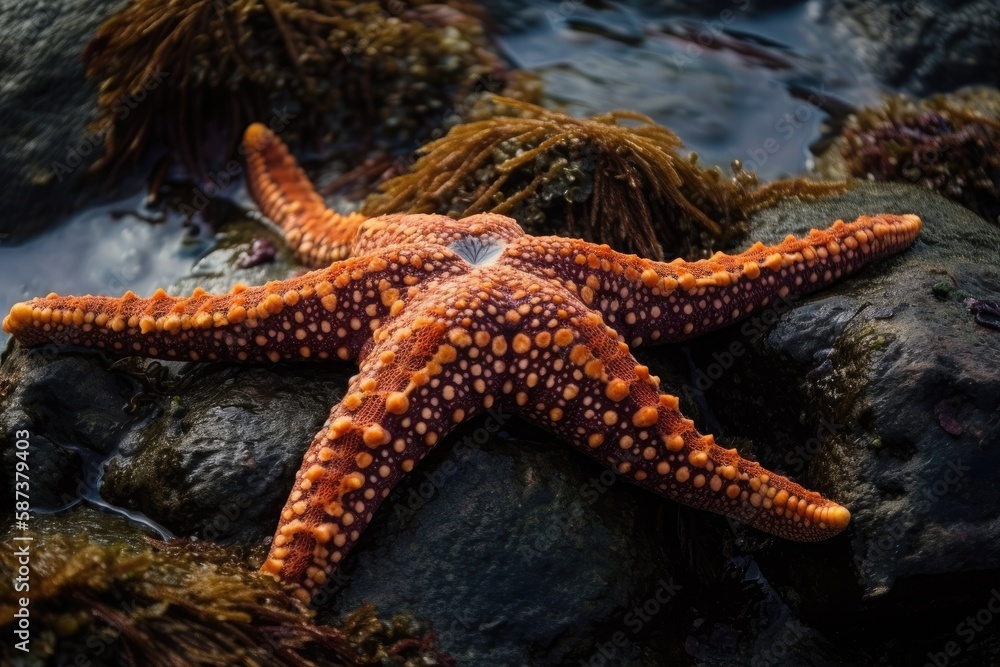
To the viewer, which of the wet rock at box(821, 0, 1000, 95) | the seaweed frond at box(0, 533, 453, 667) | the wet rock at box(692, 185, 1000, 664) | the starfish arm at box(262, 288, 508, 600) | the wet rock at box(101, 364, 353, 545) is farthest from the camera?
the wet rock at box(821, 0, 1000, 95)

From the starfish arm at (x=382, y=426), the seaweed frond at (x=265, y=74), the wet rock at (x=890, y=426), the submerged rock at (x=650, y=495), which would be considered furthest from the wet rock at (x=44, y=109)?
the wet rock at (x=890, y=426)

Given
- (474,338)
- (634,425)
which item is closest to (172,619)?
(474,338)

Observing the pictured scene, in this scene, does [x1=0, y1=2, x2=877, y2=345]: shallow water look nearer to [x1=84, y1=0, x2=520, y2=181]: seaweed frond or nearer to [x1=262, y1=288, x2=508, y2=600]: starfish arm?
[x1=84, y1=0, x2=520, y2=181]: seaweed frond

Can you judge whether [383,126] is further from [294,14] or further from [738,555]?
[738,555]

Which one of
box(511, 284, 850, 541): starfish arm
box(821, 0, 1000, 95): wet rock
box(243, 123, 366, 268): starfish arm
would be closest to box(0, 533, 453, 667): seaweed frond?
box(511, 284, 850, 541): starfish arm

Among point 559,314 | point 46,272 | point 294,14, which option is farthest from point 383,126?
point 559,314

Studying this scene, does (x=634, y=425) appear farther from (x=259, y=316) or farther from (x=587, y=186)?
(x=587, y=186)

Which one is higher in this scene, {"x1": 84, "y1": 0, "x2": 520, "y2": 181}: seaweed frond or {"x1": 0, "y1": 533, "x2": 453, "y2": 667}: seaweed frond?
{"x1": 84, "y1": 0, "x2": 520, "y2": 181}: seaweed frond
